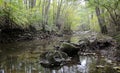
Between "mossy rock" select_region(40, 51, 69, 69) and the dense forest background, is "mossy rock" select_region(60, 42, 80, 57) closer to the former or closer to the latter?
"mossy rock" select_region(40, 51, 69, 69)

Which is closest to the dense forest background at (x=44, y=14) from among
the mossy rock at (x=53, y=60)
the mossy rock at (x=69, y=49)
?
the mossy rock at (x=69, y=49)

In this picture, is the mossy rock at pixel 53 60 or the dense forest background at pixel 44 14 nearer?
the mossy rock at pixel 53 60

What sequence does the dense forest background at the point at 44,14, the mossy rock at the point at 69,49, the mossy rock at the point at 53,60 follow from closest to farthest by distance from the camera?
the mossy rock at the point at 53,60 → the mossy rock at the point at 69,49 → the dense forest background at the point at 44,14

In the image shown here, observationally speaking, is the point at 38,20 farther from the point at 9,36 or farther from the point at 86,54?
Answer: the point at 86,54

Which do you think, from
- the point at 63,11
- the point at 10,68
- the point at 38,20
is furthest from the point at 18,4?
the point at 63,11

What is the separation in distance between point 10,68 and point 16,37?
11861 mm

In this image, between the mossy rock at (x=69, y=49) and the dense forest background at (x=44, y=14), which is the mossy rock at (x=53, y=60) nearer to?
the mossy rock at (x=69, y=49)

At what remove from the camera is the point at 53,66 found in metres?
9.35

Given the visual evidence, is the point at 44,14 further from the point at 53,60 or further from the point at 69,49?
the point at 53,60

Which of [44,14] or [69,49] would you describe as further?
[44,14]

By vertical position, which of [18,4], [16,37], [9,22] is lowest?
[16,37]

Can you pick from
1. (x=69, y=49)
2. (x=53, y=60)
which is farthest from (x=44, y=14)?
(x=53, y=60)

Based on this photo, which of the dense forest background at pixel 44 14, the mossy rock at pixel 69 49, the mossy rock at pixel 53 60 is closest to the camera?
the mossy rock at pixel 53 60

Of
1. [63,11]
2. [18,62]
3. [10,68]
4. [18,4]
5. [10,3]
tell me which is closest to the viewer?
[10,68]
